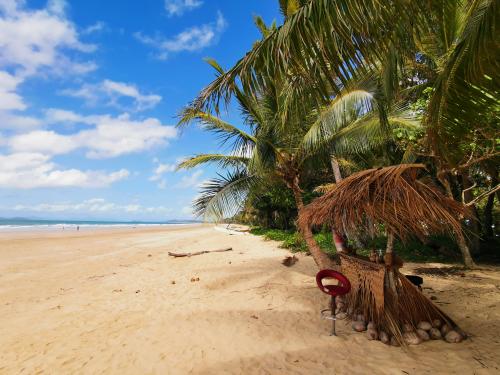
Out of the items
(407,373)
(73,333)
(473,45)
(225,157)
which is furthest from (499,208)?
(73,333)

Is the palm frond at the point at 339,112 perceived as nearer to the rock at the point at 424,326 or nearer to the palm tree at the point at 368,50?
the palm tree at the point at 368,50

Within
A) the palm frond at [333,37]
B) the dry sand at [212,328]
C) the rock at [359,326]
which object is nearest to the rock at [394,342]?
the dry sand at [212,328]

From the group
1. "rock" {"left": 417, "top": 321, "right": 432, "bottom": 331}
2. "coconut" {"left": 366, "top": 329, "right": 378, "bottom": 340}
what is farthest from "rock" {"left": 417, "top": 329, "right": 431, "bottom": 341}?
"coconut" {"left": 366, "top": 329, "right": 378, "bottom": 340}

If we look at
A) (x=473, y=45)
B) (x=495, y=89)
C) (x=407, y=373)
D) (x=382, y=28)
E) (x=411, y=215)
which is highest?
(x=382, y=28)

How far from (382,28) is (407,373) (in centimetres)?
361

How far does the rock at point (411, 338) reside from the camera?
4.48m

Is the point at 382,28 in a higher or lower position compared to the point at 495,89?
higher

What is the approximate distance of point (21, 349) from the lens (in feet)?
15.4

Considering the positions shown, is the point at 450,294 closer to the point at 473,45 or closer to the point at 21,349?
the point at 473,45

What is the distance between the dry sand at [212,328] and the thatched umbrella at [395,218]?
1.43 feet

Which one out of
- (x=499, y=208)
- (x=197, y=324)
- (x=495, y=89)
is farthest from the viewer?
(x=499, y=208)

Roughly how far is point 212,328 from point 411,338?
2910 millimetres

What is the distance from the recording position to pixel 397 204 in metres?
4.50

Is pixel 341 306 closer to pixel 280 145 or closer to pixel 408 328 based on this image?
pixel 408 328
